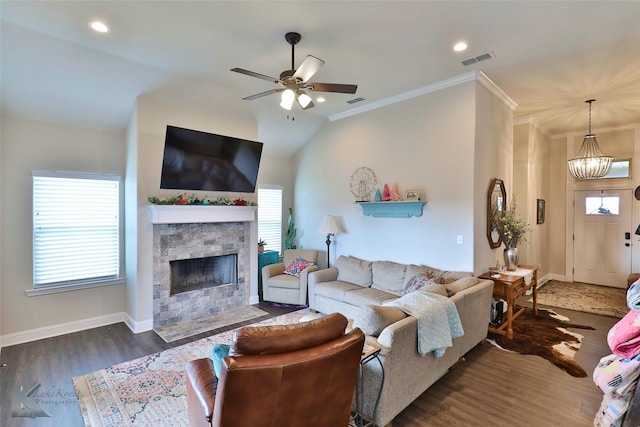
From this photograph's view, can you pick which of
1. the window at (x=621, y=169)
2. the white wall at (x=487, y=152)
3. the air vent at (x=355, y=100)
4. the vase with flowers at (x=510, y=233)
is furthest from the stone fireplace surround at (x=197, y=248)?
the window at (x=621, y=169)

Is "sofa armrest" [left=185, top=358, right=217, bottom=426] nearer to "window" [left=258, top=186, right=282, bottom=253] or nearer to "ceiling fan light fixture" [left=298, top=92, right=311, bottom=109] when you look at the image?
"ceiling fan light fixture" [left=298, top=92, right=311, bottom=109]

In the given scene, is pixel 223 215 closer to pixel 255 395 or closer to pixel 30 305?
pixel 30 305

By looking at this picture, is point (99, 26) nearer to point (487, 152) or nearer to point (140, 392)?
point (140, 392)

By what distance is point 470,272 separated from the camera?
3.88 metres

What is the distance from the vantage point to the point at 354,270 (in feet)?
15.8

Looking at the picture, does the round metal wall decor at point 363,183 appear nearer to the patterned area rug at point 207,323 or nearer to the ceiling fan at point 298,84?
the ceiling fan at point 298,84

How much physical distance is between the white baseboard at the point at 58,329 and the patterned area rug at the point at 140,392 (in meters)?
1.45

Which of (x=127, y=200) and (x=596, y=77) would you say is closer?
(x=596, y=77)

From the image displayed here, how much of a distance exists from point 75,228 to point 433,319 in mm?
4535

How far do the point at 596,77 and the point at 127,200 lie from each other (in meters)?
6.43

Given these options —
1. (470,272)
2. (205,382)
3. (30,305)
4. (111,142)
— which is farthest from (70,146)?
(470,272)

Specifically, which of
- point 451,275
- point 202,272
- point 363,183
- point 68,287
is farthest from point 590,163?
point 68,287

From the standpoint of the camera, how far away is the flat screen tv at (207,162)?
4.07 meters

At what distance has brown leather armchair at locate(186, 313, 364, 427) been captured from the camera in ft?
4.57
